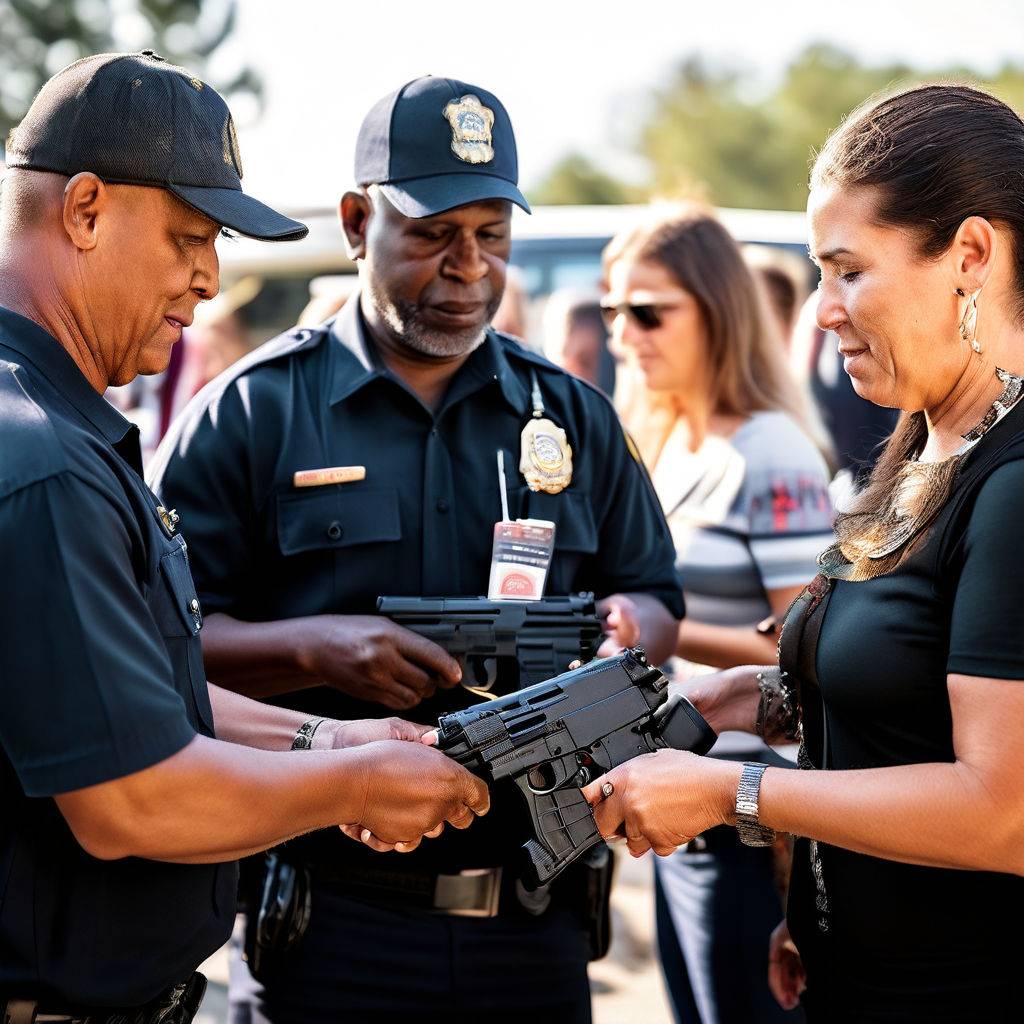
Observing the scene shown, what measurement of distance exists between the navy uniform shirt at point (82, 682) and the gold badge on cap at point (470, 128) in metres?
1.14

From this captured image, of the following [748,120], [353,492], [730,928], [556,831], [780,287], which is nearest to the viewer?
[556,831]

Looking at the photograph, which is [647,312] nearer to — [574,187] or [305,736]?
[305,736]

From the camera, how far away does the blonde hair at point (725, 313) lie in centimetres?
381

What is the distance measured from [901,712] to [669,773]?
0.40 meters

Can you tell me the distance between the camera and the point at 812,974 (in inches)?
88.0

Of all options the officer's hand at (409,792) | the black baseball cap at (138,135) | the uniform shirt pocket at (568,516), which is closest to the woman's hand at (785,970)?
the officer's hand at (409,792)

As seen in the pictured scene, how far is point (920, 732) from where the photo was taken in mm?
2000

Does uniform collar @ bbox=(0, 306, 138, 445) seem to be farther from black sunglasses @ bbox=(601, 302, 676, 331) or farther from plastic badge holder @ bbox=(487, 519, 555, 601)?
black sunglasses @ bbox=(601, 302, 676, 331)

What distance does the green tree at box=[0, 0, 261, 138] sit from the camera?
3078cm

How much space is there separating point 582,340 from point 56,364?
12.8 ft

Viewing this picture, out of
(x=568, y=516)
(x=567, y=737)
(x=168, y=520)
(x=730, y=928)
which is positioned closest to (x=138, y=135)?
(x=168, y=520)

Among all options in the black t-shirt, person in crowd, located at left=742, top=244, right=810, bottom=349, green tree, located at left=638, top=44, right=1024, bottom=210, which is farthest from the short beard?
green tree, located at left=638, top=44, right=1024, bottom=210

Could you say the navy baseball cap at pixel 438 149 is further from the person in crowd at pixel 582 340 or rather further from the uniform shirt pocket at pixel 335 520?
the person in crowd at pixel 582 340

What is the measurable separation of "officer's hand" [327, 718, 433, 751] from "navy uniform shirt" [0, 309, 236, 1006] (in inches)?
13.6
